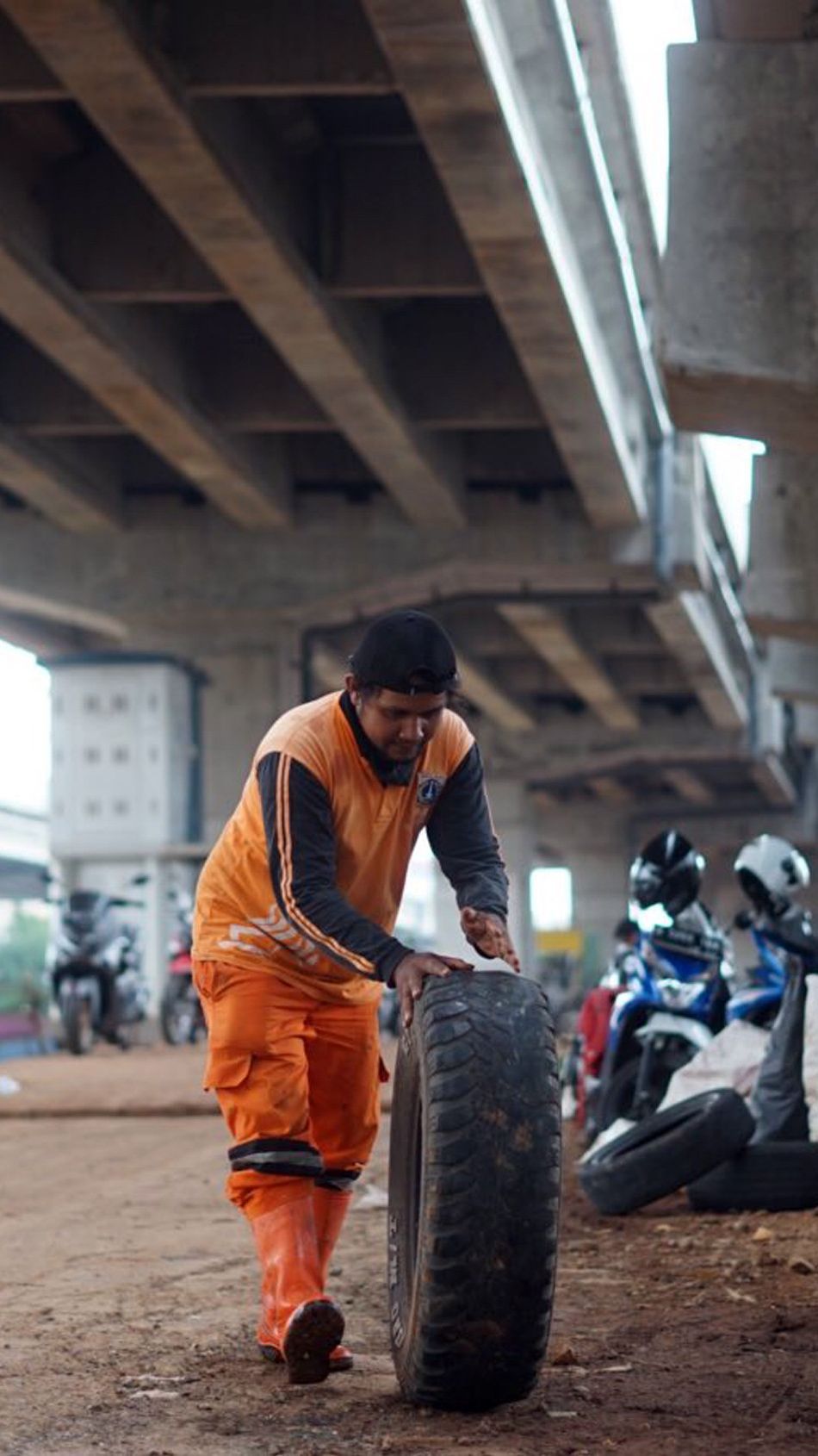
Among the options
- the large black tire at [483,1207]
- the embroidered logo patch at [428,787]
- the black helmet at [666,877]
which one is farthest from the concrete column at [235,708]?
the large black tire at [483,1207]

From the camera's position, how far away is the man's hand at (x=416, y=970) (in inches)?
211

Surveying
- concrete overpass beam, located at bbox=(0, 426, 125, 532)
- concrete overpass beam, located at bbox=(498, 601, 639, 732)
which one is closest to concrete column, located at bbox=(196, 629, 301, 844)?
concrete overpass beam, located at bbox=(498, 601, 639, 732)

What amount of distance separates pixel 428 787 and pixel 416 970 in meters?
0.59

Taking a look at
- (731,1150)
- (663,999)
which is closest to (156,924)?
(663,999)

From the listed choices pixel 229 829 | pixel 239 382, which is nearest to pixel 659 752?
pixel 239 382

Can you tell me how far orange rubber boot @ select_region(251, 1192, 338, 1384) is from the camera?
531 centimetres

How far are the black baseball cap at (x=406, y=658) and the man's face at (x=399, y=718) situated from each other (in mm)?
22

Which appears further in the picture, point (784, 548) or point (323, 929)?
point (784, 548)

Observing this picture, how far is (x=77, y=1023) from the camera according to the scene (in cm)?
2411

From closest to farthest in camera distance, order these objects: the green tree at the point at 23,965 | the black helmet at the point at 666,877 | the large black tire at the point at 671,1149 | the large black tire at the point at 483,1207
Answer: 1. the large black tire at the point at 483,1207
2. the large black tire at the point at 671,1149
3. the black helmet at the point at 666,877
4. the green tree at the point at 23,965

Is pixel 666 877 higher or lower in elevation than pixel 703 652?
lower

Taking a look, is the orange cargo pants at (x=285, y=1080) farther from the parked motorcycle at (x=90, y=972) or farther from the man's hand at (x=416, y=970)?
the parked motorcycle at (x=90, y=972)

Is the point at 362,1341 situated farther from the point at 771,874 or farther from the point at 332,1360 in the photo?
the point at 771,874

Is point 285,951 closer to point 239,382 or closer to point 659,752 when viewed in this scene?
point 239,382
